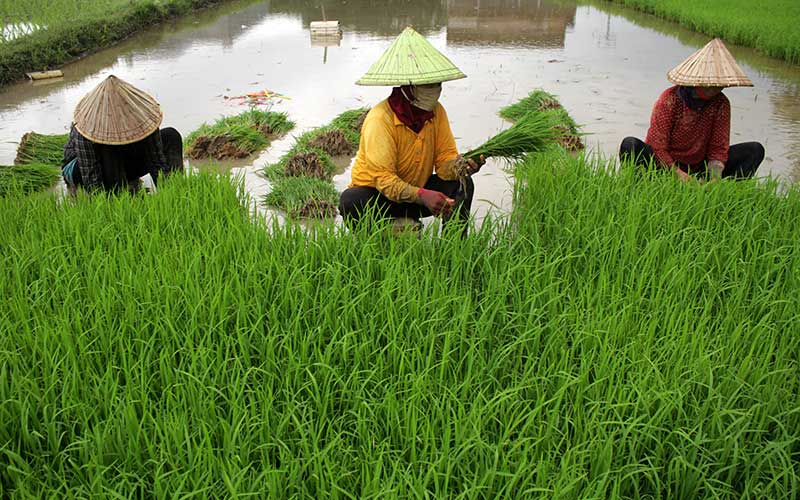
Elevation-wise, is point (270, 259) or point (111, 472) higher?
point (270, 259)

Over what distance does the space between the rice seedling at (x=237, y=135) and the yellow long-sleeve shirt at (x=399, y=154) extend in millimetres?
2024

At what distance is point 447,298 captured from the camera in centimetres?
224

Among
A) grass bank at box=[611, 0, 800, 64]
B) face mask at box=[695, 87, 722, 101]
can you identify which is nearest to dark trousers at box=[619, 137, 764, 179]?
face mask at box=[695, 87, 722, 101]

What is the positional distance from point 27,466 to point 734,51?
9.19 meters

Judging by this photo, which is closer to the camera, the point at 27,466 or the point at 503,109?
the point at 27,466

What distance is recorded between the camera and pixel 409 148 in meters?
3.10

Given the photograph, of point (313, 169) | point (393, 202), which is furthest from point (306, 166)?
point (393, 202)

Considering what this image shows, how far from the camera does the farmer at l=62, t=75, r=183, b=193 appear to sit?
311 centimetres

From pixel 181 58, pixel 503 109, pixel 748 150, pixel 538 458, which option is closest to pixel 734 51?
pixel 503 109

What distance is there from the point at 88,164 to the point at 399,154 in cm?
156

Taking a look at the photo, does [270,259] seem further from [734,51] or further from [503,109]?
[734,51]

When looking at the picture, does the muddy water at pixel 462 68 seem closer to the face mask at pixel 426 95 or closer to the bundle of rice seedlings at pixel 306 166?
the bundle of rice seedlings at pixel 306 166

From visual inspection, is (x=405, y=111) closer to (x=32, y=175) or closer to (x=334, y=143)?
(x=334, y=143)

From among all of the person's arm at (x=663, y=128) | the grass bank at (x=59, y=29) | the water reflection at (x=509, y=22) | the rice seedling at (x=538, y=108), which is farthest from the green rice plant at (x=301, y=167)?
the water reflection at (x=509, y=22)
